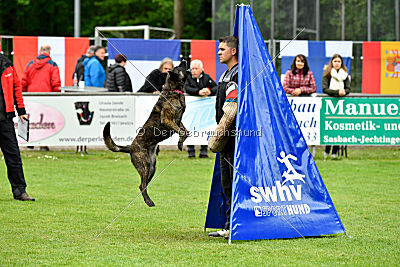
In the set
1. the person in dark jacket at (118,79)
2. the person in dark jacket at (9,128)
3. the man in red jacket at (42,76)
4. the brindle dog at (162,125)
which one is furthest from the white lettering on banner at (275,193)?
the man in red jacket at (42,76)

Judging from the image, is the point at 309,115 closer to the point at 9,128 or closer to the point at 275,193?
the point at 9,128

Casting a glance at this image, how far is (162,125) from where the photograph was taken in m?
7.31

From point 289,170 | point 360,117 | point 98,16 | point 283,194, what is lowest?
point 283,194

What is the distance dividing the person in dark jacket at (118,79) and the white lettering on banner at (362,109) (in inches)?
193

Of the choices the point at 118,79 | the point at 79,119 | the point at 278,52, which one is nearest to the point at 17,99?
the point at 79,119

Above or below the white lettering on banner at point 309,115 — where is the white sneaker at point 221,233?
below

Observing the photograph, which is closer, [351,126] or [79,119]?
[79,119]

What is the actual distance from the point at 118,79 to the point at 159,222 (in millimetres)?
8454

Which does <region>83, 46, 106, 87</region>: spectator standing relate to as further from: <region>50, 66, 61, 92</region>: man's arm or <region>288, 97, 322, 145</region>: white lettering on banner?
<region>288, 97, 322, 145</region>: white lettering on banner

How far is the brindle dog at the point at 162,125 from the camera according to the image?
7121 mm

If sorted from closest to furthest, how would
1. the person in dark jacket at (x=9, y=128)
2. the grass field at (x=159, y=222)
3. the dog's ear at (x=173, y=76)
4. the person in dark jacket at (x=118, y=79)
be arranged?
the grass field at (x=159, y=222) → the dog's ear at (x=173, y=76) → the person in dark jacket at (x=9, y=128) → the person in dark jacket at (x=118, y=79)

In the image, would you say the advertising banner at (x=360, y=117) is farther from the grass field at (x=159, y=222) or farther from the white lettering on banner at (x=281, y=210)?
the white lettering on banner at (x=281, y=210)

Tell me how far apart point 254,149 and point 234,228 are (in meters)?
0.86

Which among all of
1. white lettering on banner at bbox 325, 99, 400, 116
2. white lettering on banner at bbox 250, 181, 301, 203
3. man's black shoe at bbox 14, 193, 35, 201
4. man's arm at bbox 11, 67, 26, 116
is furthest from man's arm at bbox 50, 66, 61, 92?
white lettering on banner at bbox 250, 181, 301, 203
